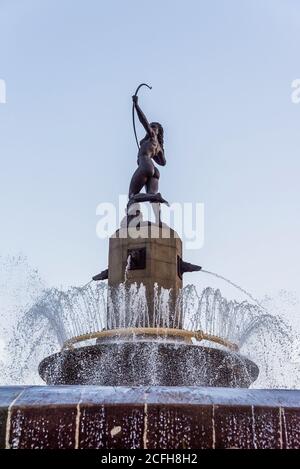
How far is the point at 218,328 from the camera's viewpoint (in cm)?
1298

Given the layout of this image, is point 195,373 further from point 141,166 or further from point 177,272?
point 141,166

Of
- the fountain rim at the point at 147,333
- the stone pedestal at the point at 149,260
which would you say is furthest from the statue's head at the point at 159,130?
the fountain rim at the point at 147,333

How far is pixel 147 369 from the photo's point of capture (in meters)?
11.3

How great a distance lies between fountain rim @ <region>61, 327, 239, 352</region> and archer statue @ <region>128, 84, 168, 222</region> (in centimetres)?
268

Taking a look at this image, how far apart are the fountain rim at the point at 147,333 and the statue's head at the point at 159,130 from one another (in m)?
4.61

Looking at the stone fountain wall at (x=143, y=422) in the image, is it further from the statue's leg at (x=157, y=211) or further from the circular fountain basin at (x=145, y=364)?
the statue's leg at (x=157, y=211)

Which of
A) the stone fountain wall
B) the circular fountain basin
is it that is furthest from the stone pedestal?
the stone fountain wall

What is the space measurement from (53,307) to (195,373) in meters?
3.44

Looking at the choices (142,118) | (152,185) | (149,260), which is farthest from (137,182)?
(149,260)

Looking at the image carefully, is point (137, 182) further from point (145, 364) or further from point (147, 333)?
point (145, 364)

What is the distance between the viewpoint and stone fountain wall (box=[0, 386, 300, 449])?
655 cm

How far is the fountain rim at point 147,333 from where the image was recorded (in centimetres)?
1167
